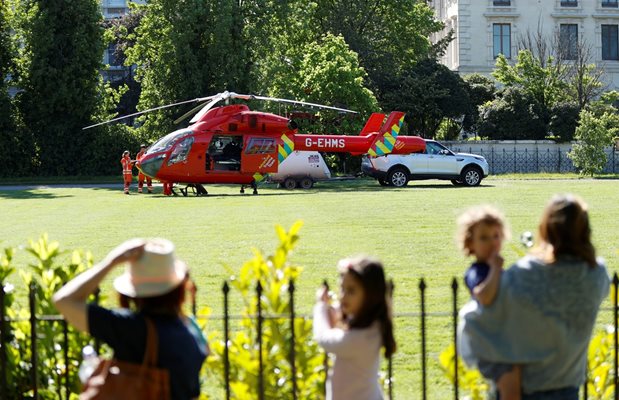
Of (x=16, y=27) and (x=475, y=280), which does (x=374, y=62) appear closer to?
(x=16, y=27)

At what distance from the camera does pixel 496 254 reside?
492cm

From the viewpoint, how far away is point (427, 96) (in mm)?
60062

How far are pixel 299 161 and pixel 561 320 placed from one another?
117 feet

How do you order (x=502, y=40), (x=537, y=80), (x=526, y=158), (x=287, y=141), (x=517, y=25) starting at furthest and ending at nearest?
(x=502, y=40), (x=517, y=25), (x=537, y=80), (x=526, y=158), (x=287, y=141)

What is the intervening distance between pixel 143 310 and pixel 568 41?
77511 millimetres

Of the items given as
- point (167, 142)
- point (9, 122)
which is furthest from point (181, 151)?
point (9, 122)

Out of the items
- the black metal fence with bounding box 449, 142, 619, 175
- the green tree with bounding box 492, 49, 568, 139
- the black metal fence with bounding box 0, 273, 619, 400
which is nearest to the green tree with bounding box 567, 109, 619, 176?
the black metal fence with bounding box 449, 142, 619, 175

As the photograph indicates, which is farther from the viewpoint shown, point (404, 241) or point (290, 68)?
point (290, 68)

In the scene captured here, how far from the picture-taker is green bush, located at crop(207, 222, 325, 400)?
5.82 metres

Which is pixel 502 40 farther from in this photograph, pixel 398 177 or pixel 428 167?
pixel 398 177

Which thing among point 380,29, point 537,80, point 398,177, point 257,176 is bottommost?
point 398,177

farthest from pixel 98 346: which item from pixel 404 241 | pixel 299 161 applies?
pixel 299 161

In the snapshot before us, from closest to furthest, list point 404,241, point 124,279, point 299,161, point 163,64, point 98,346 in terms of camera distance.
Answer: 1. point 124,279
2. point 98,346
3. point 404,241
4. point 299,161
5. point 163,64

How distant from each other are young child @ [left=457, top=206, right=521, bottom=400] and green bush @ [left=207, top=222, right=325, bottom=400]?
44.3 inches
